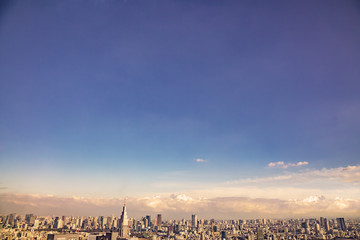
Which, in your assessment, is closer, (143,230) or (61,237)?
(61,237)

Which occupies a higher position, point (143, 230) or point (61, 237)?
point (61, 237)

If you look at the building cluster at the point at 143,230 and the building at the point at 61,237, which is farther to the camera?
the building cluster at the point at 143,230

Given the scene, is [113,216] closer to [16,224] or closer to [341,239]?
[16,224]

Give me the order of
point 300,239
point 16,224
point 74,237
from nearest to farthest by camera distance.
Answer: point 74,237, point 16,224, point 300,239

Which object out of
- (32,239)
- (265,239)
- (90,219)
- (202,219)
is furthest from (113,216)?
(265,239)

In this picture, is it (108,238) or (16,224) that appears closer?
(108,238)

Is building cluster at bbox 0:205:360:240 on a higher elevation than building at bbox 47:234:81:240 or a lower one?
lower

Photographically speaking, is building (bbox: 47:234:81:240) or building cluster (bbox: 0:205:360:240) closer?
building (bbox: 47:234:81:240)

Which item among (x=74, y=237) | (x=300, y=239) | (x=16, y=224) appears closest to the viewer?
(x=74, y=237)

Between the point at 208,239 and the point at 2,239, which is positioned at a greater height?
the point at 2,239

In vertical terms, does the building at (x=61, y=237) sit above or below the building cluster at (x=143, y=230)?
above
